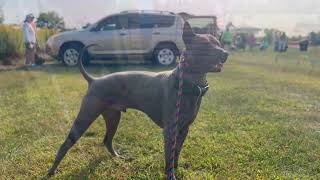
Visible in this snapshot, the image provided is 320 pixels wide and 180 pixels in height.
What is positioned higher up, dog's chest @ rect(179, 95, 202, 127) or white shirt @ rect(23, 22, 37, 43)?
white shirt @ rect(23, 22, 37, 43)

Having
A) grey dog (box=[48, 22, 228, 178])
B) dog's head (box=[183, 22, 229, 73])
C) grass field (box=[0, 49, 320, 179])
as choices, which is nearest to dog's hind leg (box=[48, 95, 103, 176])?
grey dog (box=[48, 22, 228, 178])

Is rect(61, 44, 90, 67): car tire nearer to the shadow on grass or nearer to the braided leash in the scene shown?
the shadow on grass

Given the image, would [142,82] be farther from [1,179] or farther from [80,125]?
[1,179]

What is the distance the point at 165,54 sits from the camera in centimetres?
1210

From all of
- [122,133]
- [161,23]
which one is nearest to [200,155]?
[122,133]

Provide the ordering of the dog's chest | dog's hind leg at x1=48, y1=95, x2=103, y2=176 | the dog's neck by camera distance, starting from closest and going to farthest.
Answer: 1. the dog's neck
2. the dog's chest
3. dog's hind leg at x1=48, y1=95, x2=103, y2=176

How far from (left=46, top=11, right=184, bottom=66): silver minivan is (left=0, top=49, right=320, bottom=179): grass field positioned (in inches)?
165

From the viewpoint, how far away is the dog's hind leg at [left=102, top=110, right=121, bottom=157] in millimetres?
3931

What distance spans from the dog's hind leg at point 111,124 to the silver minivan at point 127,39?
7.74m

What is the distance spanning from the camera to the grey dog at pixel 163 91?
298 centimetres

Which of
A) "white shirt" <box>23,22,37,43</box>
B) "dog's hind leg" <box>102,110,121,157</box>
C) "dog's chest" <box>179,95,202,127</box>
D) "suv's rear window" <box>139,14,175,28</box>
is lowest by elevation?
"dog's hind leg" <box>102,110,121,157</box>

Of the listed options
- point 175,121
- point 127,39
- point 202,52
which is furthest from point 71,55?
point 202,52

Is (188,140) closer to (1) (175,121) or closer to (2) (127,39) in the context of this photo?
(1) (175,121)

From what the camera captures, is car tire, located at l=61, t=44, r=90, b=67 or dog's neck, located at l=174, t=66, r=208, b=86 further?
car tire, located at l=61, t=44, r=90, b=67
